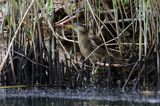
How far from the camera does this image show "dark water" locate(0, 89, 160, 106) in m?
6.55

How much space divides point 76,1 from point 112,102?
8.39 ft

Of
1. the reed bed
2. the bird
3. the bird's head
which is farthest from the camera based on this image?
the bird's head

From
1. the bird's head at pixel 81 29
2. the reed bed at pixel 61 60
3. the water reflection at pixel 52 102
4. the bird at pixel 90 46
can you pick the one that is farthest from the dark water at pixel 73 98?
the bird's head at pixel 81 29

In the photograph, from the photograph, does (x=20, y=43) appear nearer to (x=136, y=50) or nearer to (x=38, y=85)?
(x=38, y=85)

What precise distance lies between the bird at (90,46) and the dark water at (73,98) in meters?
0.72

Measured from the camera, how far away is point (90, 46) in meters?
8.28

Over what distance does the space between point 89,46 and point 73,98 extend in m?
1.46

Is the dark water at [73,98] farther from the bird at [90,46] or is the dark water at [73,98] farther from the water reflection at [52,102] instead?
the bird at [90,46]

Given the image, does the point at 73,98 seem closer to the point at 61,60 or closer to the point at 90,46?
the point at 61,60

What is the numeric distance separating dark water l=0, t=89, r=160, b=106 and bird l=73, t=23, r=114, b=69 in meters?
0.72

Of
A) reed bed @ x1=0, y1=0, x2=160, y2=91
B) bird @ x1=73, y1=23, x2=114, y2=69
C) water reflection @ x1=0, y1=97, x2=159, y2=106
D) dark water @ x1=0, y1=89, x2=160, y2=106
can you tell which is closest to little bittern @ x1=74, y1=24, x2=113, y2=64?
bird @ x1=73, y1=23, x2=114, y2=69

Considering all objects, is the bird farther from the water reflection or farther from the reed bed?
the water reflection

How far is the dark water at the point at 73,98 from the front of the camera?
21.5 ft

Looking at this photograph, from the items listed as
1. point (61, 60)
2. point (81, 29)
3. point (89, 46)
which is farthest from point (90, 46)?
point (61, 60)
